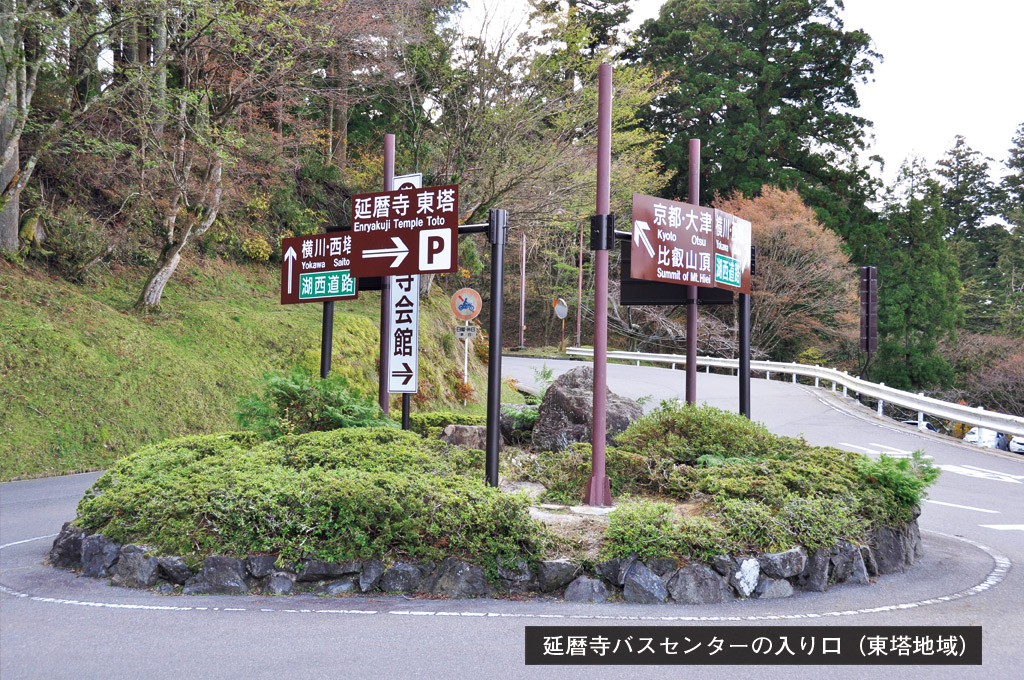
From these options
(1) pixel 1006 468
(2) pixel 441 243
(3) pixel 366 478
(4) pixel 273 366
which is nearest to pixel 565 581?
(3) pixel 366 478

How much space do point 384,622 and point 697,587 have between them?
7.32ft

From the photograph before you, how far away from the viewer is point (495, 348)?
760 cm

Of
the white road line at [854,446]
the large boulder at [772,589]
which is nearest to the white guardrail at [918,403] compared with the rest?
the white road line at [854,446]

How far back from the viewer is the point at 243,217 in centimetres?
2169

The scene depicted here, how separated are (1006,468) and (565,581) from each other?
1015 cm

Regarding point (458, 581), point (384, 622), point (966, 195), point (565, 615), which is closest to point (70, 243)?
point (458, 581)

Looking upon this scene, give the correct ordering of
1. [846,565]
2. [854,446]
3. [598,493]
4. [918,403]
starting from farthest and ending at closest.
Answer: [918,403], [854,446], [598,493], [846,565]

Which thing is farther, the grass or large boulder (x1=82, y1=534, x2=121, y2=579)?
the grass

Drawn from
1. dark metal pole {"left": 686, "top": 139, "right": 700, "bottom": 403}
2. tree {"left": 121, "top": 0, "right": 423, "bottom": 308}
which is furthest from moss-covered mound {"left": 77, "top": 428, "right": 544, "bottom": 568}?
tree {"left": 121, "top": 0, "right": 423, "bottom": 308}

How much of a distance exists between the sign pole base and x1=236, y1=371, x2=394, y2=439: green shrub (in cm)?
267

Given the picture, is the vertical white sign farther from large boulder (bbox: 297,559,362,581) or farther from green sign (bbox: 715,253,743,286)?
large boulder (bbox: 297,559,362,581)

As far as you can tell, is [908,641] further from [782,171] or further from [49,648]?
[782,171]

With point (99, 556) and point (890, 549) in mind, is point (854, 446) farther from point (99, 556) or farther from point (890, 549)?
point (99, 556)

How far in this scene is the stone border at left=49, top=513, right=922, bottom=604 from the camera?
549 centimetres
